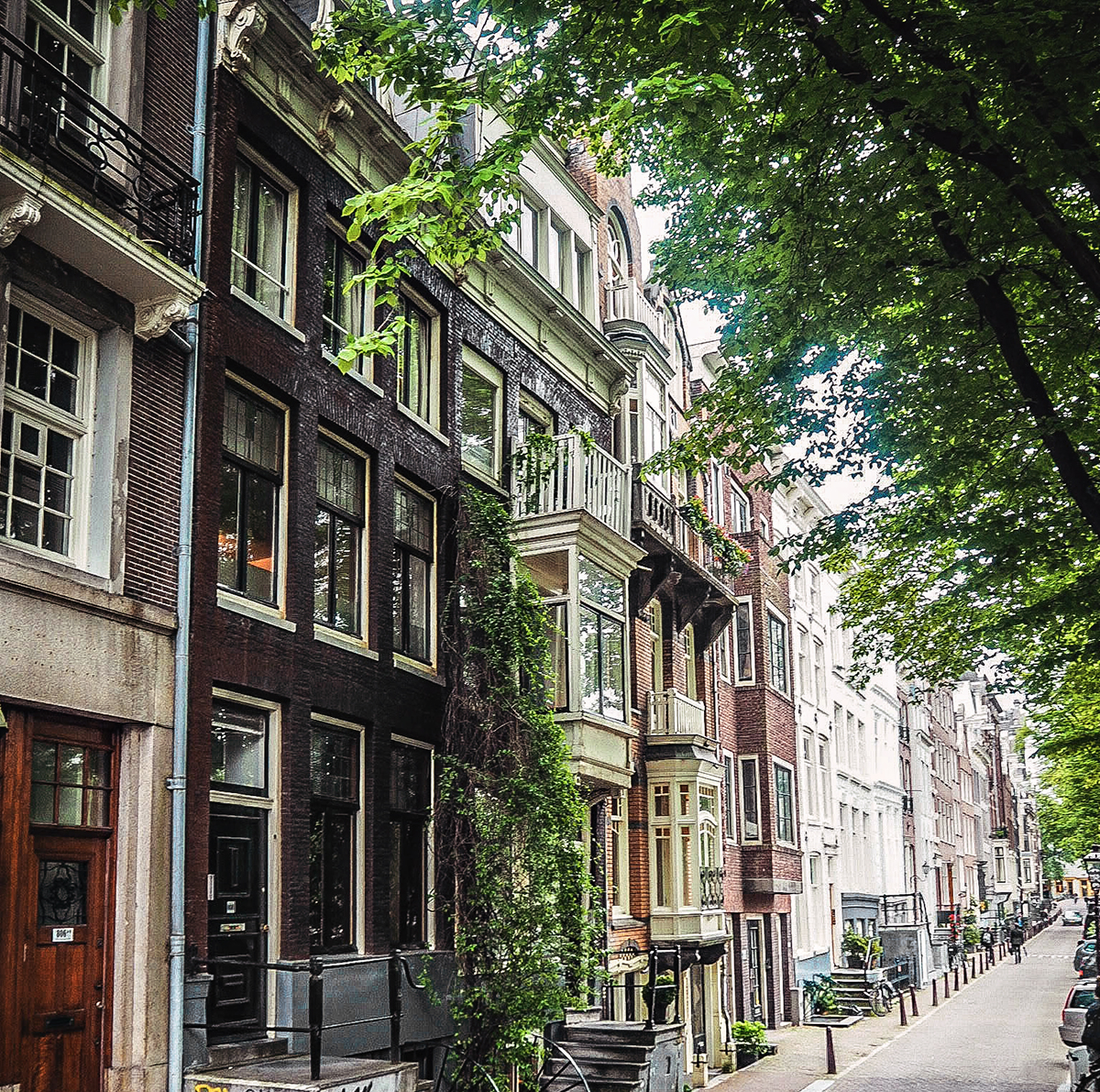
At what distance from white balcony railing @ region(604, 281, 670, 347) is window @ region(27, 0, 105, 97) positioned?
1555 cm

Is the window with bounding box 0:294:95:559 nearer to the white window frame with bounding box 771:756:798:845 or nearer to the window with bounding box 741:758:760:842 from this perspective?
the window with bounding box 741:758:760:842

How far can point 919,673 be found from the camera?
2312 centimetres

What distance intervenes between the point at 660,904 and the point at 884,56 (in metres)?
18.6

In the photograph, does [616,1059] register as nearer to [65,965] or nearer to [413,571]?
[413,571]

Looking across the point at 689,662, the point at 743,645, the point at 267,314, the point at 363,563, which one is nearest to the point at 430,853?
the point at 363,563

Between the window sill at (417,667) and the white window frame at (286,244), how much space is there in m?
4.24

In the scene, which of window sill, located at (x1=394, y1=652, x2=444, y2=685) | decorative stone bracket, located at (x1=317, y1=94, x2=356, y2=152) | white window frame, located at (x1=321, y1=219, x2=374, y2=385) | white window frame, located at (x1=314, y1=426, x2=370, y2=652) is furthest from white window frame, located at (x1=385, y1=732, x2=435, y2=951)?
decorative stone bracket, located at (x1=317, y1=94, x2=356, y2=152)

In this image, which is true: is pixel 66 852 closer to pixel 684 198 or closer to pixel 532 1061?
pixel 532 1061

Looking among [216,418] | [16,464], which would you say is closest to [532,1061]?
[216,418]

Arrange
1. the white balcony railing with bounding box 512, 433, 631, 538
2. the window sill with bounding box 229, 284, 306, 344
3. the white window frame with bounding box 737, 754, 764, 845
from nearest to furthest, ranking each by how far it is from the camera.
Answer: the window sill with bounding box 229, 284, 306, 344, the white balcony railing with bounding box 512, 433, 631, 538, the white window frame with bounding box 737, 754, 764, 845

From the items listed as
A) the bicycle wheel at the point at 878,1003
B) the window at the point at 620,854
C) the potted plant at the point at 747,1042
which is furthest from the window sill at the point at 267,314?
the bicycle wheel at the point at 878,1003

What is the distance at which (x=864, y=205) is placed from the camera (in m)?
11.5

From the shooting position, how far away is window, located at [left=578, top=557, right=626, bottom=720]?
65.7 feet

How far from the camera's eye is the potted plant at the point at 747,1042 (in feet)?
91.2
